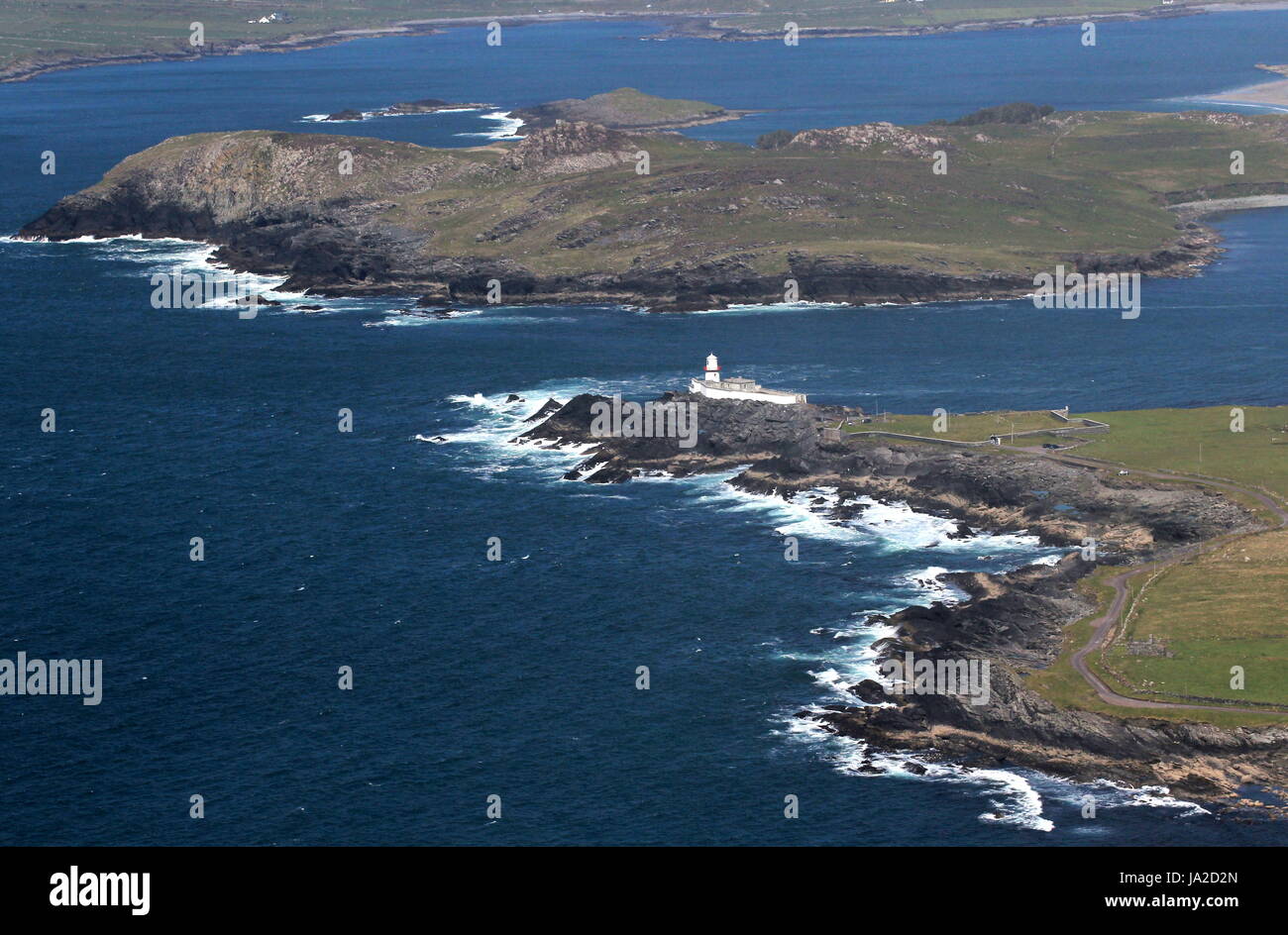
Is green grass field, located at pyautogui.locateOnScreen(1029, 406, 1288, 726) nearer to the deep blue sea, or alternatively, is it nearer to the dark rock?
the dark rock

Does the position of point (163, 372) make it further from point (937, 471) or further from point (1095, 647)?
point (1095, 647)

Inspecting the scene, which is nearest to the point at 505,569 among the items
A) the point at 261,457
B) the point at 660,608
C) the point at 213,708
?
the point at 660,608

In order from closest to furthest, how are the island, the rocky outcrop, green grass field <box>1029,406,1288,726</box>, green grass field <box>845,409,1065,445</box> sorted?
the island, green grass field <box>1029,406,1288,726</box>, the rocky outcrop, green grass field <box>845,409,1065,445</box>

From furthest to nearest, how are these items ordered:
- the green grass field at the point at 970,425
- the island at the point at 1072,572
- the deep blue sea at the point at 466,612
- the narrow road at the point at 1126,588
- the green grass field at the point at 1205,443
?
the green grass field at the point at 970,425 → the green grass field at the point at 1205,443 → the narrow road at the point at 1126,588 → the island at the point at 1072,572 → the deep blue sea at the point at 466,612

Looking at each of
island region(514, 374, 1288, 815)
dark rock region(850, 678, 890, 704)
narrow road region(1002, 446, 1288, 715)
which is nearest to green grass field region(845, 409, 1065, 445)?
island region(514, 374, 1288, 815)

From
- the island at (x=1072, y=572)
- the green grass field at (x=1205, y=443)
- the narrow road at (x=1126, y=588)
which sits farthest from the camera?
the green grass field at (x=1205, y=443)

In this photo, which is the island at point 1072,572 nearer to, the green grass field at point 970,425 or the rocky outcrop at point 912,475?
the rocky outcrop at point 912,475

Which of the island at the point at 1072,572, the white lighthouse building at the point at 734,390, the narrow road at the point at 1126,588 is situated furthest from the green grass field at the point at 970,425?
the white lighthouse building at the point at 734,390
